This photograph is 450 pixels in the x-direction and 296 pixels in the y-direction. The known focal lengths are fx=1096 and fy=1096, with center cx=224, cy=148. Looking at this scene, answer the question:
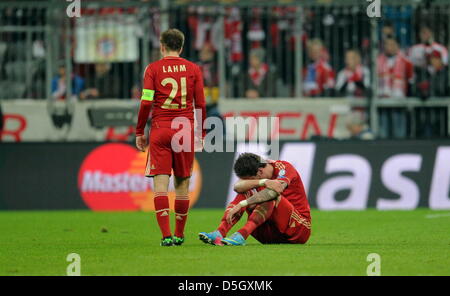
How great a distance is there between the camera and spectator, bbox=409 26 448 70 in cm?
1903

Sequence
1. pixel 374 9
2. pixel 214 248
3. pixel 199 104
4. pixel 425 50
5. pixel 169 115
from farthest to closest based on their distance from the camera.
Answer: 1. pixel 425 50
2. pixel 374 9
3. pixel 199 104
4. pixel 169 115
5. pixel 214 248

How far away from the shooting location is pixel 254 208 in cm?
1062

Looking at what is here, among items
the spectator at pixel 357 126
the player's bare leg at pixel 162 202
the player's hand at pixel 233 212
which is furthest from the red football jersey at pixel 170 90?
the spectator at pixel 357 126

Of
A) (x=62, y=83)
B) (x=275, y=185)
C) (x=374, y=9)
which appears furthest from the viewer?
(x=62, y=83)

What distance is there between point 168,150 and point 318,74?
8599 millimetres

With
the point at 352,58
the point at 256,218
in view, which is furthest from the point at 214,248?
the point at 352,58

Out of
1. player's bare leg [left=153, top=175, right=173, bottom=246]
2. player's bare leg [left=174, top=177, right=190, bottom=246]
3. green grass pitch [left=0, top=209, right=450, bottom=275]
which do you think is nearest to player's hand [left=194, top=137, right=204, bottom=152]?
player's bare leg [left=174, top=177, right=190, bottom=246]

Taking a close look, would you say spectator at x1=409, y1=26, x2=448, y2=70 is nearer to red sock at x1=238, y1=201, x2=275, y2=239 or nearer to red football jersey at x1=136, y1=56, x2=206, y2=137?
red football jersey at x1=136, y1=56, x2=206, y2=137

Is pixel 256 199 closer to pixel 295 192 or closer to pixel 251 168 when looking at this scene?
pixel 251 168

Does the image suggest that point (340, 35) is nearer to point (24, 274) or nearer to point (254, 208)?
point (254, 208)

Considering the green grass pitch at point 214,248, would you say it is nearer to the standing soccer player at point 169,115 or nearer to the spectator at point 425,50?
the standing soccer player at point 169,115

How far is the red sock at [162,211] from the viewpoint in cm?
1120

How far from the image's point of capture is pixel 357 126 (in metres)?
19.2

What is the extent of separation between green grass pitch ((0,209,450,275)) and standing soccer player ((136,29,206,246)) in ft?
2.46
